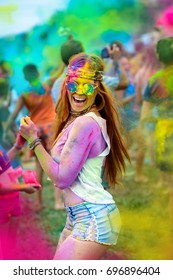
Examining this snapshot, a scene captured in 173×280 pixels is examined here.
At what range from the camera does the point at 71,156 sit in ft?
12.6

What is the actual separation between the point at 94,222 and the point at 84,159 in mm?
268

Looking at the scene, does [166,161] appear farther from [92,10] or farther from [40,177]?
[92,10]

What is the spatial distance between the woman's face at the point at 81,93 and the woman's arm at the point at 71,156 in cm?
12

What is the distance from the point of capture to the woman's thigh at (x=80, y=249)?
3.81m

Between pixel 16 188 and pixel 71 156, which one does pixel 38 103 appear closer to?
pixel 16 188

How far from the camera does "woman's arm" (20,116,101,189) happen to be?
151 inches

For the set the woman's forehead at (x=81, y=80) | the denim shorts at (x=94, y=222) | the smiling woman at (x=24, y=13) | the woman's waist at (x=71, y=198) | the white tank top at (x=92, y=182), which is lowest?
the denim shorts at (x=94, y=222)

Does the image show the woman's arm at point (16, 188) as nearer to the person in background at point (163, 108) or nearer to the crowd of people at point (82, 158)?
the crowd of people at point (82, 158)

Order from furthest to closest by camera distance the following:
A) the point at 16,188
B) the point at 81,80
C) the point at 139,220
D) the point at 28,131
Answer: the point at 139,220
the point at 16,188
the point at 81,80
the point at 28,131

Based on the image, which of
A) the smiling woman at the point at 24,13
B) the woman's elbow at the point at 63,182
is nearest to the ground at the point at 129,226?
the woman's elbow at the point at 63,182

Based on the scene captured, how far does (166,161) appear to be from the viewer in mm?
5512

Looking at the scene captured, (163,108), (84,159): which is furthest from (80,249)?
(163,108)

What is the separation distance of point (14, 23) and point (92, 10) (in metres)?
0.60
